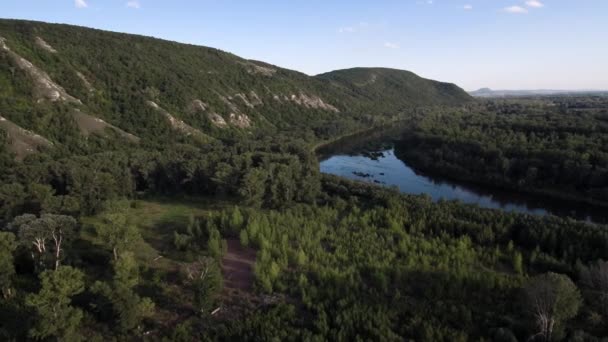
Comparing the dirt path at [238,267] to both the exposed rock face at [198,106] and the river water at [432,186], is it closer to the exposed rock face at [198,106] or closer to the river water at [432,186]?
the river water at [432,186]

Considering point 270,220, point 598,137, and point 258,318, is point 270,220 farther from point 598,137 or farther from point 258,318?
point 598,137

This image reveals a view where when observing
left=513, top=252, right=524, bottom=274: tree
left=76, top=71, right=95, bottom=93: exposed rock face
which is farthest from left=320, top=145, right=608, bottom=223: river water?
left=76, top=71, right=95, bottom=93: exposed rock face

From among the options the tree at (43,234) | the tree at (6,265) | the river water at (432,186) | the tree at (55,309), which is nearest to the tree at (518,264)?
the river water at (432,186)

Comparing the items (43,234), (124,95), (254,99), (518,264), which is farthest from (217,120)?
(518,264)

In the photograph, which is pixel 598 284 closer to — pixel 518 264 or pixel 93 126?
pixel 518 264

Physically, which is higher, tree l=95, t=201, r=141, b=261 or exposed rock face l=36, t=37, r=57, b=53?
exposed rock face l=36, t=37, r=57, b=53

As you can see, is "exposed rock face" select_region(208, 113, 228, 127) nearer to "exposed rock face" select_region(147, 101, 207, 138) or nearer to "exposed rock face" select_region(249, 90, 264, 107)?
"exposed rock face" select_region(147, 101, 207, 138)

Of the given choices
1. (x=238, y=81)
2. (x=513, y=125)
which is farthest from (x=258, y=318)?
(x=238, y=81)
